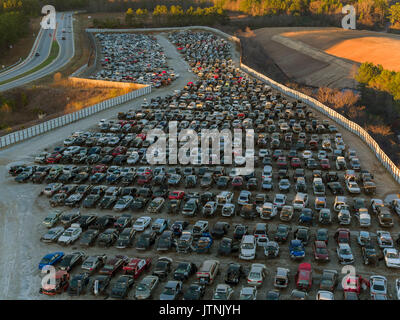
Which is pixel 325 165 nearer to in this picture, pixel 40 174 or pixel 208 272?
pixel 208 272

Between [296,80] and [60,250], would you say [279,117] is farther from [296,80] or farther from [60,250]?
[296,80]

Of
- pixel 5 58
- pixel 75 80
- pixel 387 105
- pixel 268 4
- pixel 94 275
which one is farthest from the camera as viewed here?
pixel 268 4

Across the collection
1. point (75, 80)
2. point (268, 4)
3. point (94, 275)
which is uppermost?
point (268, 4)

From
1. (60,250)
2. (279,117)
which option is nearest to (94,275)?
(60,250)

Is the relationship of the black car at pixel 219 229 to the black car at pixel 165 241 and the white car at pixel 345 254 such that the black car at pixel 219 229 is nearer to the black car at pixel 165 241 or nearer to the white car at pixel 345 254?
the black car at pixel 165 241

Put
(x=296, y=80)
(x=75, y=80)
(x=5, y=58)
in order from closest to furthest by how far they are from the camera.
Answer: (x=75, y=80)
(x=296, y=80)
(x=5, y=58)

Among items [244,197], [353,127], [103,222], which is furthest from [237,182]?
[353,127]

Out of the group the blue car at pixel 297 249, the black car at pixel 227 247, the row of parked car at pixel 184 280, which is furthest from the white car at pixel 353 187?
the black car at pixel 227 247
